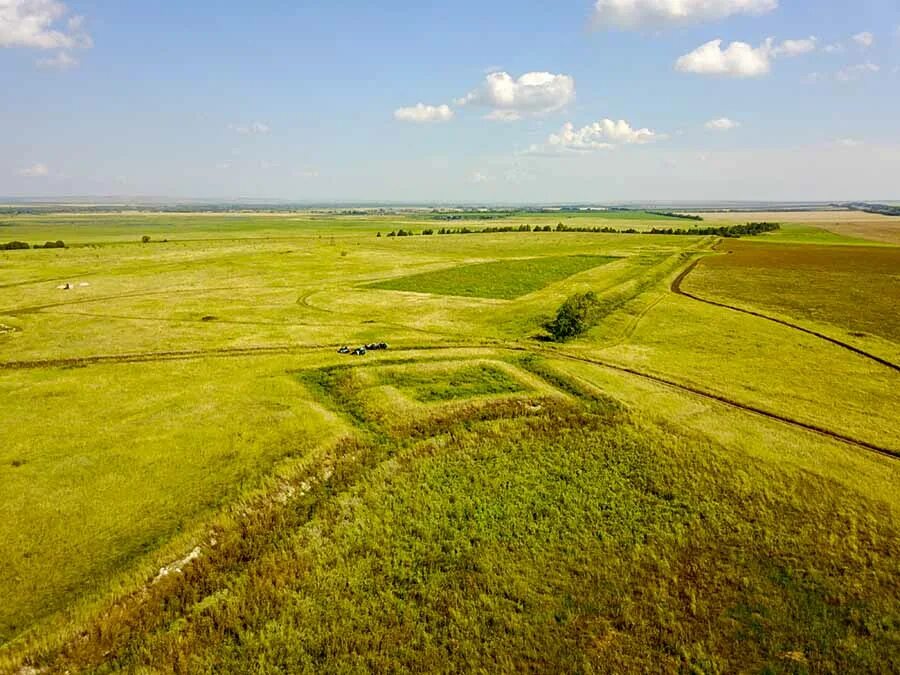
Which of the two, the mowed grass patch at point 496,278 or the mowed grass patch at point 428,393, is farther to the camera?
the mowed grass patch at point 496,278

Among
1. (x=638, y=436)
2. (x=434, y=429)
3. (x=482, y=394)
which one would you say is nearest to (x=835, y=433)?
(x=638, y=436)

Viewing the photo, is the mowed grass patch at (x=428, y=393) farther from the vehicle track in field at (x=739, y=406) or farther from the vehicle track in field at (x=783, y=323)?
the vehicle track in field at (x=783, y=323)

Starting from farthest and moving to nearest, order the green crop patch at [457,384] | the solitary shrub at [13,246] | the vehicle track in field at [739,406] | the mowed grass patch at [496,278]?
the solitary shrub at [13,246] → the mowed grass patch at [496,278] → the green crop patch at [457,384] → the vehicle track in field at [739,406]

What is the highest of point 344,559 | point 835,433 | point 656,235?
point 656,235

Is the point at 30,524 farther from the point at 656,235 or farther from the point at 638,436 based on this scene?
the point at 656,235

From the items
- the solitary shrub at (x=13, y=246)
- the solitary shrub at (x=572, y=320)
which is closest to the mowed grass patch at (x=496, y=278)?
the solitary shrub at (x=572, y=320)

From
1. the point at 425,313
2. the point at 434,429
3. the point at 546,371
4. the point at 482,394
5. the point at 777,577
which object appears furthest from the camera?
the point at 425,313
